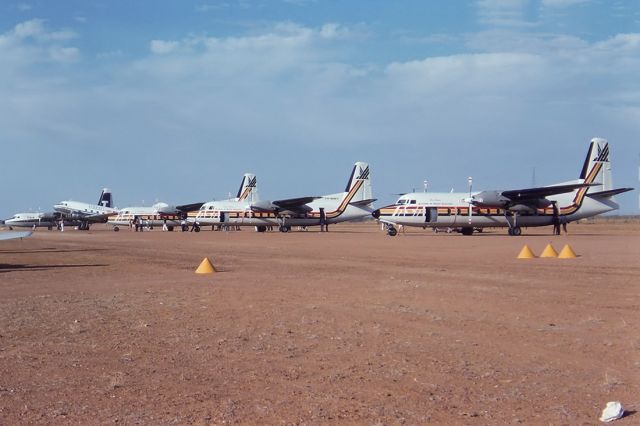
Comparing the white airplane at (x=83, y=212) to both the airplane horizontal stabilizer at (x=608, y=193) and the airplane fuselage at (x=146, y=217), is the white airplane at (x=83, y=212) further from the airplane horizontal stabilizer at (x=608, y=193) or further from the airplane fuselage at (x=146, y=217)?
the airplane horizontal stabilizer at (x=608, y=193)

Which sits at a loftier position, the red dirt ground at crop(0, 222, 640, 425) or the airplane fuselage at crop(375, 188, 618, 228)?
the airplane fuselage at crop(375, 188, 618, 228)

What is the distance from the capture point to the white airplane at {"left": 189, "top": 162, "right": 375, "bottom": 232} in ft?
231

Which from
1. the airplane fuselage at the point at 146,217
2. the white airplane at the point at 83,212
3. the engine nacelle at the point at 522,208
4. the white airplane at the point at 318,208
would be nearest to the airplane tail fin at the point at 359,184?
the white airplane at the point at 318,208

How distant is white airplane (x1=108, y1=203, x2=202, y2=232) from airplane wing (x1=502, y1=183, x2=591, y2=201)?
46.4m

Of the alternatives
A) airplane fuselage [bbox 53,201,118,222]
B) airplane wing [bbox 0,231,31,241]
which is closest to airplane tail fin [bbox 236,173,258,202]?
airplane fuselage [bbox 53,201,118,222]

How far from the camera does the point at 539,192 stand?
49.7 m

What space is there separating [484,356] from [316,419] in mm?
3116

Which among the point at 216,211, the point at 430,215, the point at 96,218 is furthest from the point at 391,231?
the point at 96,218

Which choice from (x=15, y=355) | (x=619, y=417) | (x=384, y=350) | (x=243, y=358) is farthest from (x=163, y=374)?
(x=619, y=417)

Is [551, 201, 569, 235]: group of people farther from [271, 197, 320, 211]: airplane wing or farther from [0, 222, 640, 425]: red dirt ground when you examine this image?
[0, 222, 640, 425]: red dirt ground

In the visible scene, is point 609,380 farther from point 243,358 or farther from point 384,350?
point 243,358

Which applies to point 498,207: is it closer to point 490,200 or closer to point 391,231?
point 490,200

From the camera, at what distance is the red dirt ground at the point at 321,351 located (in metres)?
6.05

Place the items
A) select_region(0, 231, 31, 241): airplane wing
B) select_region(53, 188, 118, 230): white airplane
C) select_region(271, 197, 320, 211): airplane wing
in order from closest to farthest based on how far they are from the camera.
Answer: select_region(0, 231, 31, 241): airplane wing < select_region(271, 197, 320, 211): airplane wing < select_region(53, 188, 118, 230): white airplane
